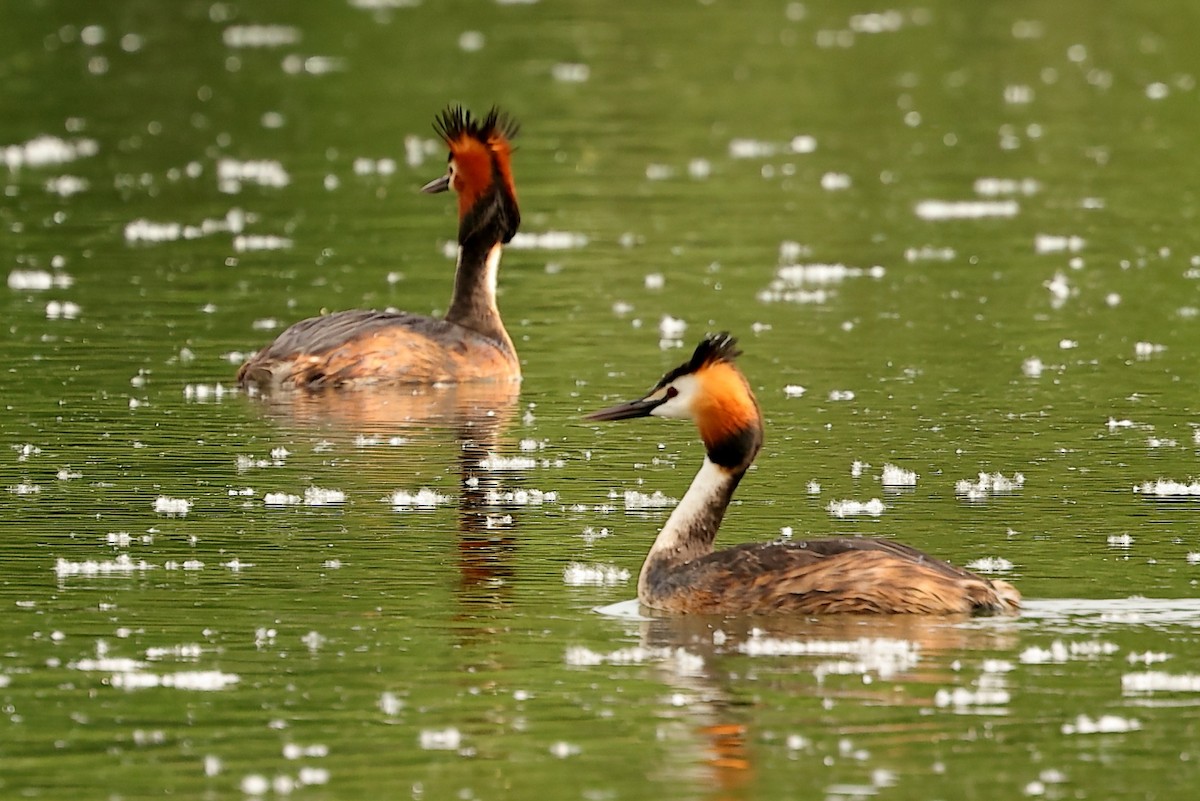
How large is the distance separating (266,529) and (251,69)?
1009 inches

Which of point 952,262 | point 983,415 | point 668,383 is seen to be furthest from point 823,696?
point 952,262

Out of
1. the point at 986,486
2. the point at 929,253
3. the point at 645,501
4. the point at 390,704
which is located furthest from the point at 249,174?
the point at 390,704

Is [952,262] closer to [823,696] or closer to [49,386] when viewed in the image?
[49,386]

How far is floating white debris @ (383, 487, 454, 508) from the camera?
50.8ft

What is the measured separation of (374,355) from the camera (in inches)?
786

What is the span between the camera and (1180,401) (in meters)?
18.7

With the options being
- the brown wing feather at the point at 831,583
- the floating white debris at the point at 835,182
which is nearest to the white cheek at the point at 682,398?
the brown wing feather at the point at 831,583

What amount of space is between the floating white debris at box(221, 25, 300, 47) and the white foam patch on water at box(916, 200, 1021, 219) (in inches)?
676

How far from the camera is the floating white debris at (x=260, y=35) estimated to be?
43156 mm

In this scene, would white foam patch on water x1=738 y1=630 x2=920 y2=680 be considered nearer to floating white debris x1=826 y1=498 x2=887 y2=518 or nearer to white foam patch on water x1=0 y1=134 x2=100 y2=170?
floating white debris x1=826 y1=498 x2=887 y2=518

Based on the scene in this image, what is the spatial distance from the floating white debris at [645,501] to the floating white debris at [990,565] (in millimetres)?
2301

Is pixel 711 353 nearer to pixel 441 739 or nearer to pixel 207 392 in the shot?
pixel 441 739

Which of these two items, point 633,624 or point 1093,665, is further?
point 633,624

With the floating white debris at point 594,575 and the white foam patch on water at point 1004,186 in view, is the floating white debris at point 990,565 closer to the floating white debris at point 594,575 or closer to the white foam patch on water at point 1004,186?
the floating white debris at point 594,575
